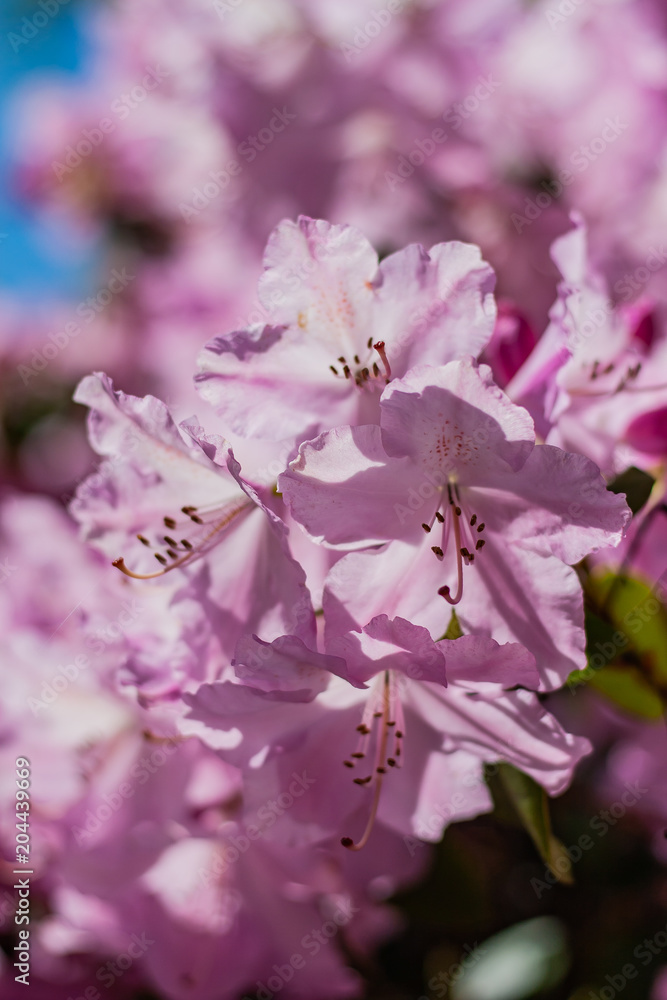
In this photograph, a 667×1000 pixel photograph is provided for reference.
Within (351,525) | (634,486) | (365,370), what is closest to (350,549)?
(351,525)

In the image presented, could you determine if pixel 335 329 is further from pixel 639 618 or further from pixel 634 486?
pixel 639 618

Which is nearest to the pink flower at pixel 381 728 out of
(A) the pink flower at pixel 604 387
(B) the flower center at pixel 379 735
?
(B) the flower center at pixel 379 735

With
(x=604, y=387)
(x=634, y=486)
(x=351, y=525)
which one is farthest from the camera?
(x=604, y=387)

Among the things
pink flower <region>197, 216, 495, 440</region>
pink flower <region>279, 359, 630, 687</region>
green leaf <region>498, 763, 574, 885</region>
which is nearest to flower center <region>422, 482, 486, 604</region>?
pink flower <region>279, 359, 630, 687</region>

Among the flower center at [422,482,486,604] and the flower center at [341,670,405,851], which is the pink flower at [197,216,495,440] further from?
the flower center at [341,670,405,851]

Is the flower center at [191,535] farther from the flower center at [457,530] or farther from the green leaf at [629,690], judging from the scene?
the green leaf at [629,690]

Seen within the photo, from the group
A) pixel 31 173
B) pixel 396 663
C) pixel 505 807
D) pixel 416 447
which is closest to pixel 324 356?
pixel 416 447

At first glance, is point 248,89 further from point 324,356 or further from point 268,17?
point 324,356
